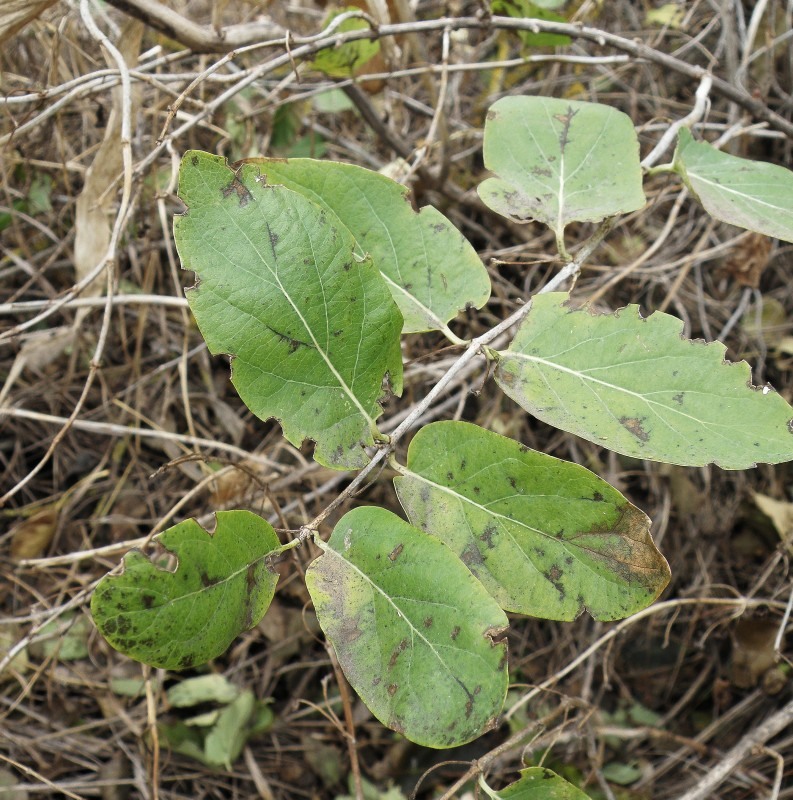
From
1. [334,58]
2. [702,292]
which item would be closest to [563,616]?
[334,58]

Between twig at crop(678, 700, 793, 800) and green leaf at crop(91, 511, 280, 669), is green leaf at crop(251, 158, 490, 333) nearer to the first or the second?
green leaf at crop(91, 511, 280, 669)

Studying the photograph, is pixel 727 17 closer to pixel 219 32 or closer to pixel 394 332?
pixel 219 32

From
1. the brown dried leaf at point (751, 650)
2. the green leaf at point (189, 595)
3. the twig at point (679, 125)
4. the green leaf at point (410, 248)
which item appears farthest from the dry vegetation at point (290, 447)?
the green leaf at point (189, 595)

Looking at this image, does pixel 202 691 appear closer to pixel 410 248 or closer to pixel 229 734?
pixel 229 734

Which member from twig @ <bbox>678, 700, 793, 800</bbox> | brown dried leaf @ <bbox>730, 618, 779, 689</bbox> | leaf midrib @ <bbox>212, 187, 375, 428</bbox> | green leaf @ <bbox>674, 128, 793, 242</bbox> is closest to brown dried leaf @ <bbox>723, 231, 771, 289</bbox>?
green leaf @ <bbox>674, 128, 793, 242</bbox>

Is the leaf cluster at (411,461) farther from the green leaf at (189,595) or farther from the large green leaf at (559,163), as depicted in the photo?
the large green leaf at (559,163)

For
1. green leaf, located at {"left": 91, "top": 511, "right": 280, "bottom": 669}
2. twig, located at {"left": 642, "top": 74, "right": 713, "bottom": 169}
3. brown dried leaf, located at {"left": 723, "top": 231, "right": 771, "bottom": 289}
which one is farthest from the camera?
brown dried leaf, located at {"left": 723, "top": 231, "right": 771, "bottom": 289}
